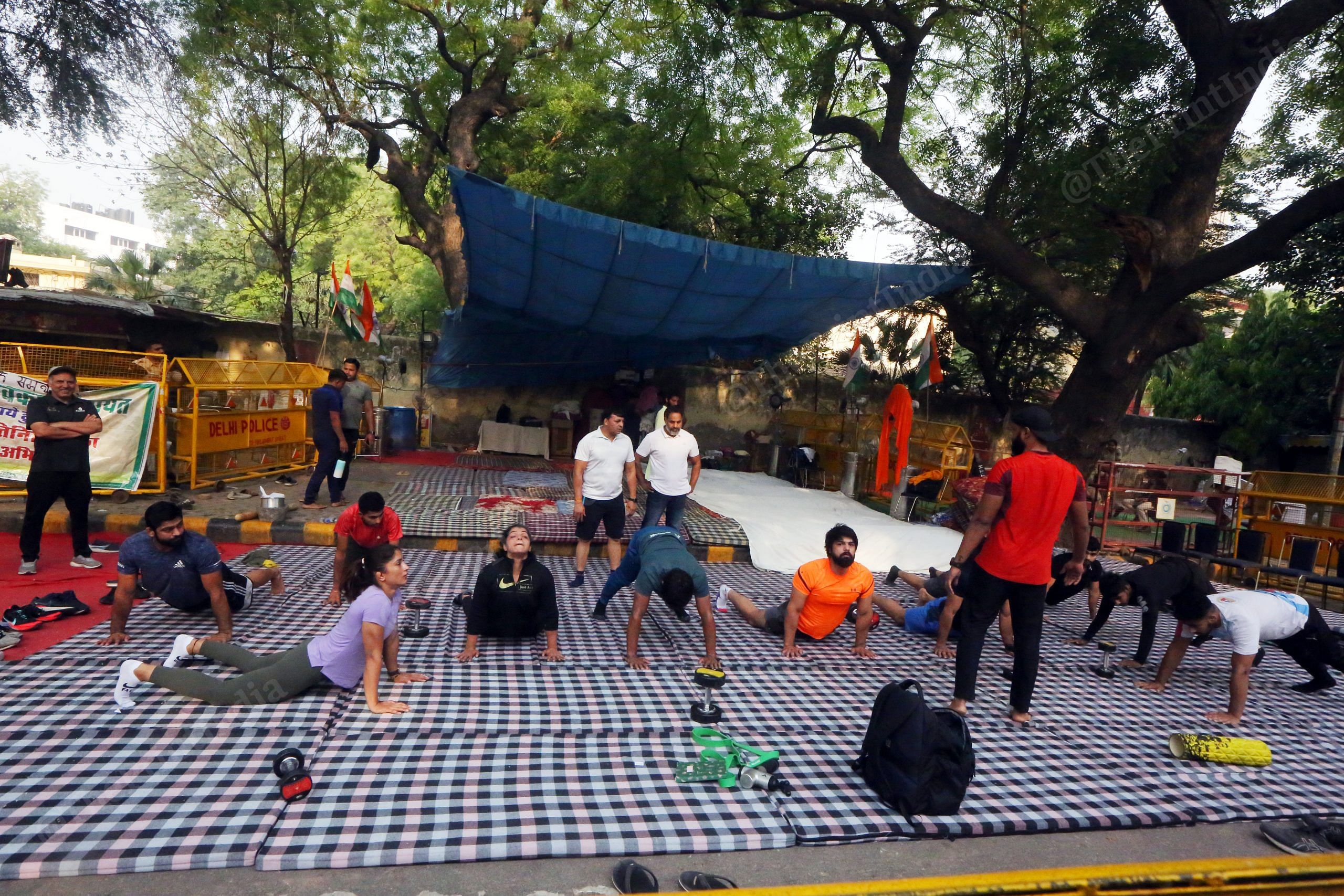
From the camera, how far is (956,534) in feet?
30.1

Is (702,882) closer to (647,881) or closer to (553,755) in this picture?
(647,881)

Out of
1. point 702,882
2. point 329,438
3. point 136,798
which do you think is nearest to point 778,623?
point 702,882

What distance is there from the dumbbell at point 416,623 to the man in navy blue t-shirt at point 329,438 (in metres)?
3.03

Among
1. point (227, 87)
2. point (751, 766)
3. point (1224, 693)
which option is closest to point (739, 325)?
point (1224, 693)

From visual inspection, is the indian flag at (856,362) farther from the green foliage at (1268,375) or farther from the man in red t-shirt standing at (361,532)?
the green foliage at (1268,375)

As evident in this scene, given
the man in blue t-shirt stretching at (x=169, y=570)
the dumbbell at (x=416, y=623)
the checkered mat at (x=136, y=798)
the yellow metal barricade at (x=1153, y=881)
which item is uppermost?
the yellow metal barricade at (x=1153, y=881)

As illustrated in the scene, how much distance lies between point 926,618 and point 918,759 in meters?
2.79

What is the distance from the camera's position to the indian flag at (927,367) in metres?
10.7

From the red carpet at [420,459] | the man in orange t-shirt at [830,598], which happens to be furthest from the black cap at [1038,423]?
the red carpet at [420,459]

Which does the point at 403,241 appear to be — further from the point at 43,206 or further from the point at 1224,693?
the point at 43,206

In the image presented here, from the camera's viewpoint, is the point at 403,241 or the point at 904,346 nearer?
the point at 403,241

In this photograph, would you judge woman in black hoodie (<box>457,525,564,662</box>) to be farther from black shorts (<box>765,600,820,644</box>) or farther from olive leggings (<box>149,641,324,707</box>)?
black shorts (<box>765,600,820,644</box>)

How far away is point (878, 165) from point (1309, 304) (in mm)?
11243

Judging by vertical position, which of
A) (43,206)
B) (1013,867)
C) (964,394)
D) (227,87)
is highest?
(43,206)
